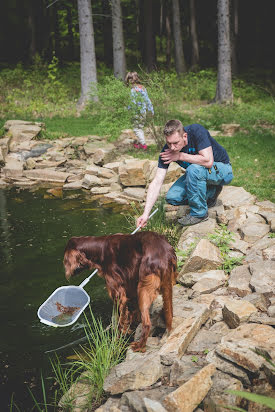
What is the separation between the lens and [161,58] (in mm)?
30906

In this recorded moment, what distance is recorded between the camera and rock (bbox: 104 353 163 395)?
2838 millimetres

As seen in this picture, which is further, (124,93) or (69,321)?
(124,93)

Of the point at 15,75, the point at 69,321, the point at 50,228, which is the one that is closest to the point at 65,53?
the point at 15,75

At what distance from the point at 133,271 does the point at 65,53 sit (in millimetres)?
30497

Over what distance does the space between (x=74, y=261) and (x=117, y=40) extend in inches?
569

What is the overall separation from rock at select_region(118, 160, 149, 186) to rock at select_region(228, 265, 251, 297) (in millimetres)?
4335

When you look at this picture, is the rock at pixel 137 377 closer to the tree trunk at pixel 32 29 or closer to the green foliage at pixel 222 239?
the green foliage at pixel 222 239

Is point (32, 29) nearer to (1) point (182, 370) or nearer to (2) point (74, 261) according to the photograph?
(2) point (74, 261)

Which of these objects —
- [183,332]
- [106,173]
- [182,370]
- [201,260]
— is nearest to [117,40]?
[106,173]

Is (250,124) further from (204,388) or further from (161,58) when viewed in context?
(161,58)

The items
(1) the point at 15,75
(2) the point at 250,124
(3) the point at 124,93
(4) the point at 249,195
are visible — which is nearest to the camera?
(4) the point at 249,195

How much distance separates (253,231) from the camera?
4.99 meters

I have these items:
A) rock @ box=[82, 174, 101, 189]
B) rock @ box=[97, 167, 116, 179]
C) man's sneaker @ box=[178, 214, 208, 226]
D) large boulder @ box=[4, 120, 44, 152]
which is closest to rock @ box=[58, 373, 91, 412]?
man's sneaker @ box=[178, 214, 208, 226]

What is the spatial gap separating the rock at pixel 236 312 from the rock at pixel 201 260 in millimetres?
931
